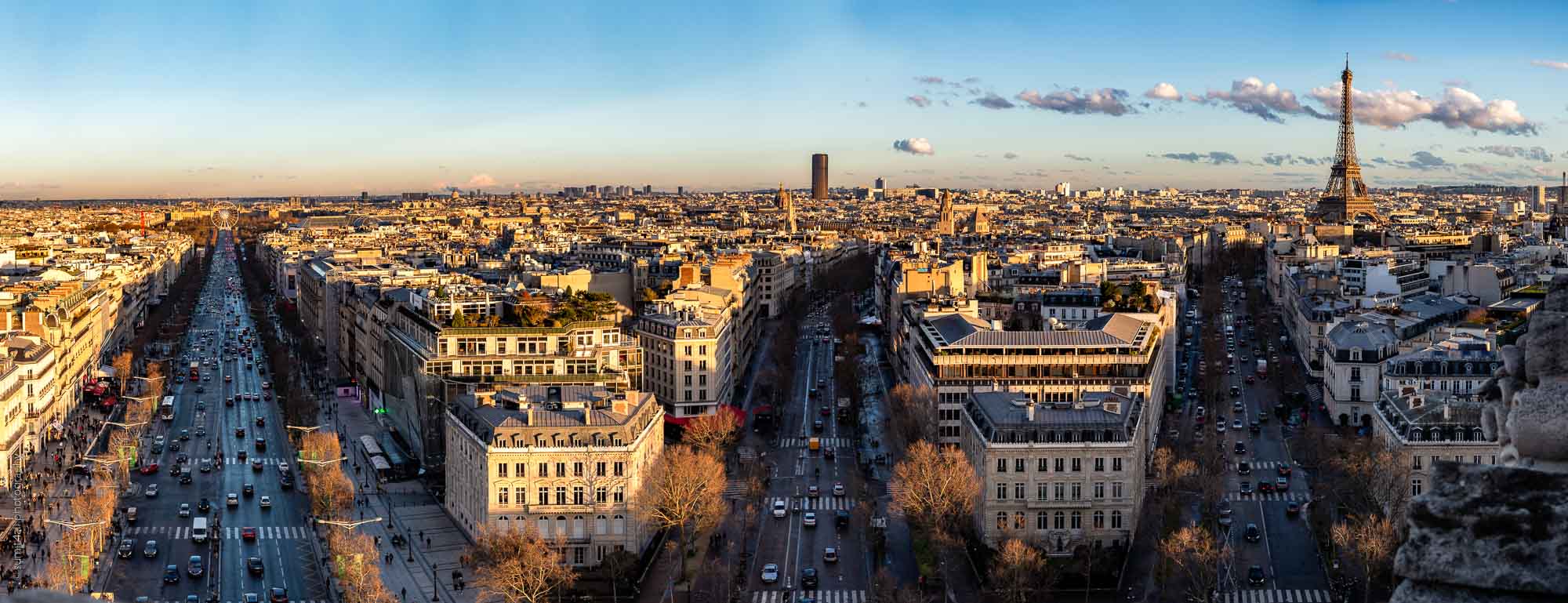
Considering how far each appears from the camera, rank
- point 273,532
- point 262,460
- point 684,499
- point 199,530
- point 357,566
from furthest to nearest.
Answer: point 262,460, point 273,532, point 199,530, point 684,499, point 357,566

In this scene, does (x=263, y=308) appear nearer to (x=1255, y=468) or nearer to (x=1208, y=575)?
(x=1255, y=468)

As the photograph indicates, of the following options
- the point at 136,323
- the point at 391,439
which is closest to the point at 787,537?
the point at 391,439

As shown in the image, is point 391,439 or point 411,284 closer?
point 391,439

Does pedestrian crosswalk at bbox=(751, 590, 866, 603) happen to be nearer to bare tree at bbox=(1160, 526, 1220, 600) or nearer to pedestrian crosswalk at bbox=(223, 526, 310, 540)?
bare tree at bbox=(1160, 526, 1220, 600)

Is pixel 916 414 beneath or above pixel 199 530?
above

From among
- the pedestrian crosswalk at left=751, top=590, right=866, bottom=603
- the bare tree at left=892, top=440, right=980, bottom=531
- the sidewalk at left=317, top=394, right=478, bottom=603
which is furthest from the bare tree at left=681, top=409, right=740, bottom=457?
the pedestrian crosswalk at left=751, top=590, right=866, bottom=603

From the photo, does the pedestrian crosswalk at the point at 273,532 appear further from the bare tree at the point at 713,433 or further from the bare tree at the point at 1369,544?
the bare tree at the point at 1369,544

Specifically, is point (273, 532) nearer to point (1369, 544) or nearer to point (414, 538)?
point (414, 538)

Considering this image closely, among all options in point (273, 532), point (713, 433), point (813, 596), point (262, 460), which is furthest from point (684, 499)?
point (262, 460)
